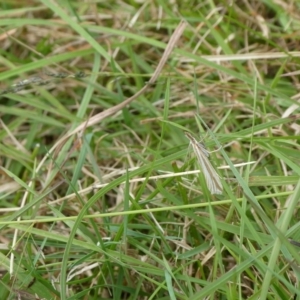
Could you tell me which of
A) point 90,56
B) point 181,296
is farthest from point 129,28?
point 181,296

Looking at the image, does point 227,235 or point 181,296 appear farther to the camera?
point 227,235

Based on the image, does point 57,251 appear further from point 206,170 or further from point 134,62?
point 134,62

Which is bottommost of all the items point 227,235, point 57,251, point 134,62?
point 57,251

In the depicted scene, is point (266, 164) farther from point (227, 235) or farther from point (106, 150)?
point (106, 150)

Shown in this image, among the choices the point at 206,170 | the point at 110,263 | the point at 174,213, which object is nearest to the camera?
the point at 206,170

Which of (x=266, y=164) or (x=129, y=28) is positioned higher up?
(x=129, y=28)

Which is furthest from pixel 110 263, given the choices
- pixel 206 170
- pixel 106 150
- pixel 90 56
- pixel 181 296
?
pixel 90 56

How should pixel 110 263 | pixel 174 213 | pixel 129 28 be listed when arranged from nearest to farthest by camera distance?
pixel 110 263 → pixel 174 213 → pixel 129 28
